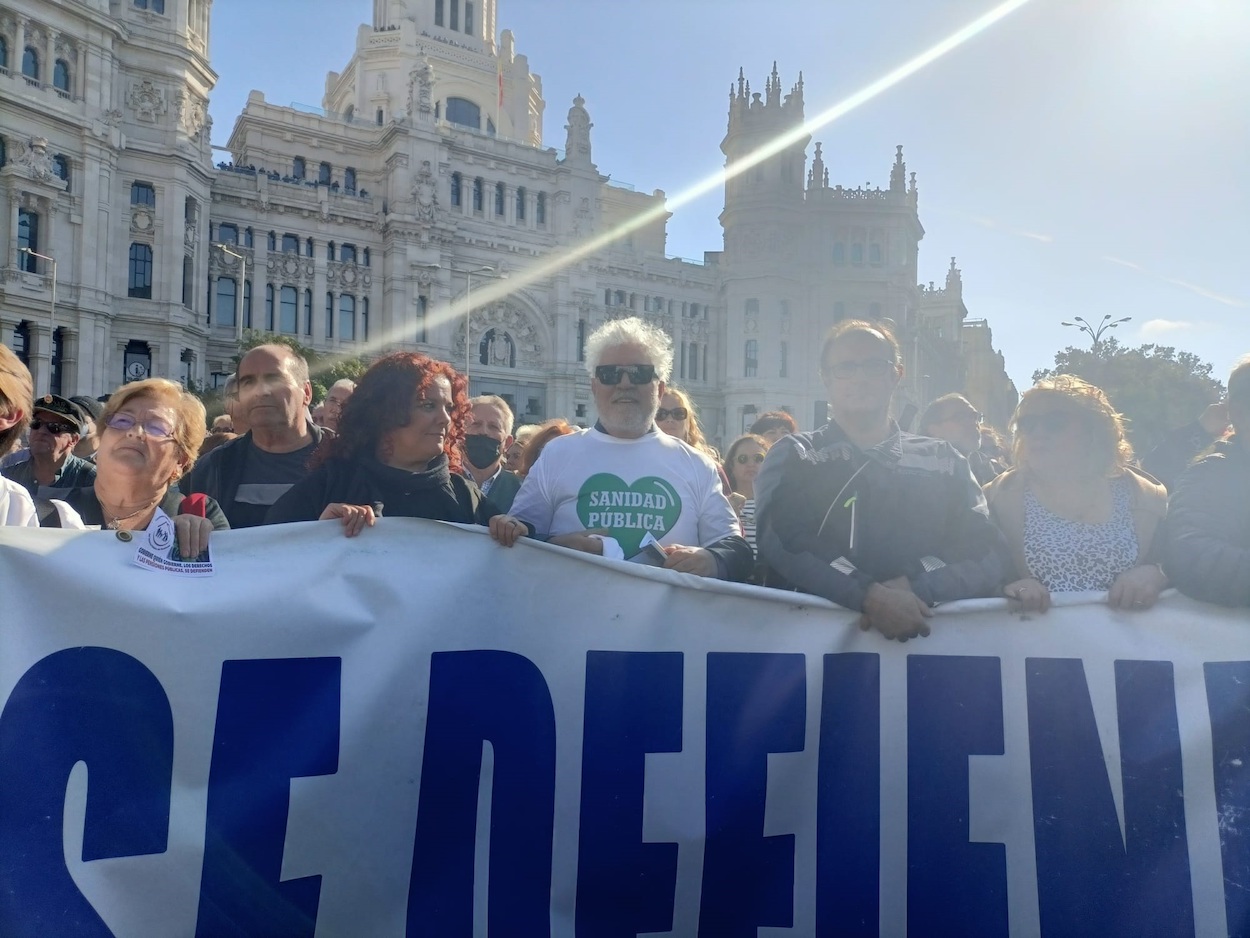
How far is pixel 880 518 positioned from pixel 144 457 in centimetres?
239

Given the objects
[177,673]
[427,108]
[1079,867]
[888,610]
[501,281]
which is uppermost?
[427,108]

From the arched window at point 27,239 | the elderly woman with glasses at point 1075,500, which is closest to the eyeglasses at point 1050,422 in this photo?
the elderly woman with glasses at point 1075,500

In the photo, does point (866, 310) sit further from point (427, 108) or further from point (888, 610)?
point (888, 610)

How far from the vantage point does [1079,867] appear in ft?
9.09

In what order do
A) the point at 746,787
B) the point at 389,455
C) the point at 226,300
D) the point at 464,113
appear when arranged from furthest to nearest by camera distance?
the point at 464,113
the point at 226,300
the point at 389,455
the point at 746,787

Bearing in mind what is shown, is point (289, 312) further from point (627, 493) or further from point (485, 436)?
point (627, 493)

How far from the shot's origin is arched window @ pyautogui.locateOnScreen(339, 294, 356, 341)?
160 feet

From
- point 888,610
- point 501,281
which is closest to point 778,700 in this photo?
point 888,610

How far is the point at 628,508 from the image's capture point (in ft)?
11.2

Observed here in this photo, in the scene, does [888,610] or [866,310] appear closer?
[888,610]

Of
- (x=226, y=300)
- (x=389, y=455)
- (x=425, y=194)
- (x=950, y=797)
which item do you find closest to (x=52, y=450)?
(x=389, y=455)

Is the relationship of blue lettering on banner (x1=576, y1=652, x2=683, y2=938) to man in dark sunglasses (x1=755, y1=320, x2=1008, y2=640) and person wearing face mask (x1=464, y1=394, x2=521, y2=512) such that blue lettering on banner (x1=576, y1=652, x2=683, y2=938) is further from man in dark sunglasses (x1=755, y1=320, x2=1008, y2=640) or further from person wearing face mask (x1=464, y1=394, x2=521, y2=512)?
person wearing face mask (x1=464, y1=394, x2=521, y2=512)

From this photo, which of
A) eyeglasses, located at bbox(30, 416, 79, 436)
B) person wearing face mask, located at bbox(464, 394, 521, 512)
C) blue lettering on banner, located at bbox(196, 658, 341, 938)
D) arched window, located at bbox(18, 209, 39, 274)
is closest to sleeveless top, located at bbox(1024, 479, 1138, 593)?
blue lettering on banner, located at bbox(196, 658, 341, 938)

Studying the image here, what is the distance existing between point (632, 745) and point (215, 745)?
1.19 meters
